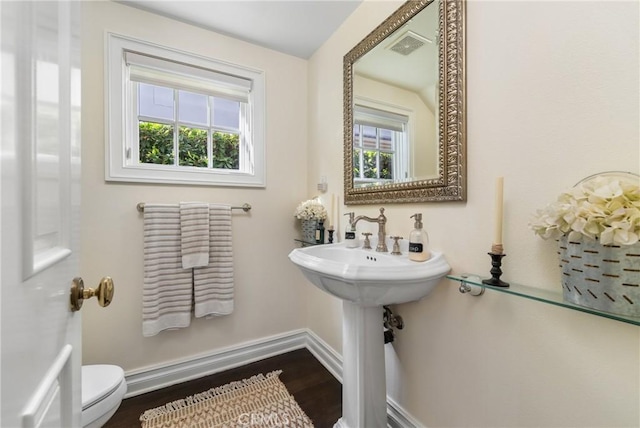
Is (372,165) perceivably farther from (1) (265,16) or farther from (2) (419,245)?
(1) (265,16)

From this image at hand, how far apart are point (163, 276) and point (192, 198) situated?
0.51 metres

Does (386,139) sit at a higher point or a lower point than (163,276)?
higher

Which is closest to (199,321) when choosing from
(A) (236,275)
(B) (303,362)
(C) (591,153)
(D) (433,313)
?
(A) (236,275)

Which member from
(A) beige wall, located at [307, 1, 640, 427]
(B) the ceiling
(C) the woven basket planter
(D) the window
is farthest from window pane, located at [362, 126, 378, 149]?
(C) the woven basket planter

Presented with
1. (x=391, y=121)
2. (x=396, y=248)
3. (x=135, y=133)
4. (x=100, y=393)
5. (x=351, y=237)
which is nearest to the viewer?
(x=100, y=393)

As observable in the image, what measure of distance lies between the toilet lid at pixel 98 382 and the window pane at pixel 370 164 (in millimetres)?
1512

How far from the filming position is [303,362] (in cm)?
189

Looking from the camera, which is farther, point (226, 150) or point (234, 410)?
point (226, 150)

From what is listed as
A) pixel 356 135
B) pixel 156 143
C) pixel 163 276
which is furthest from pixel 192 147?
pixel 356 135

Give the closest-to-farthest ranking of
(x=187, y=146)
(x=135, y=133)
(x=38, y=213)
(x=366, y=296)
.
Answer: (x=38, y=213) → (x=366, y=296) → (x=135, y=133) → (x=187, y=146)

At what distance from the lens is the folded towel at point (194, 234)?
5.36 feet

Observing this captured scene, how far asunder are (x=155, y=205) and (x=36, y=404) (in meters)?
1.40

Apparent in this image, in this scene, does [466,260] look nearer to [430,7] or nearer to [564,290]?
[564,290]

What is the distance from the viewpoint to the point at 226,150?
1955 millimetres
